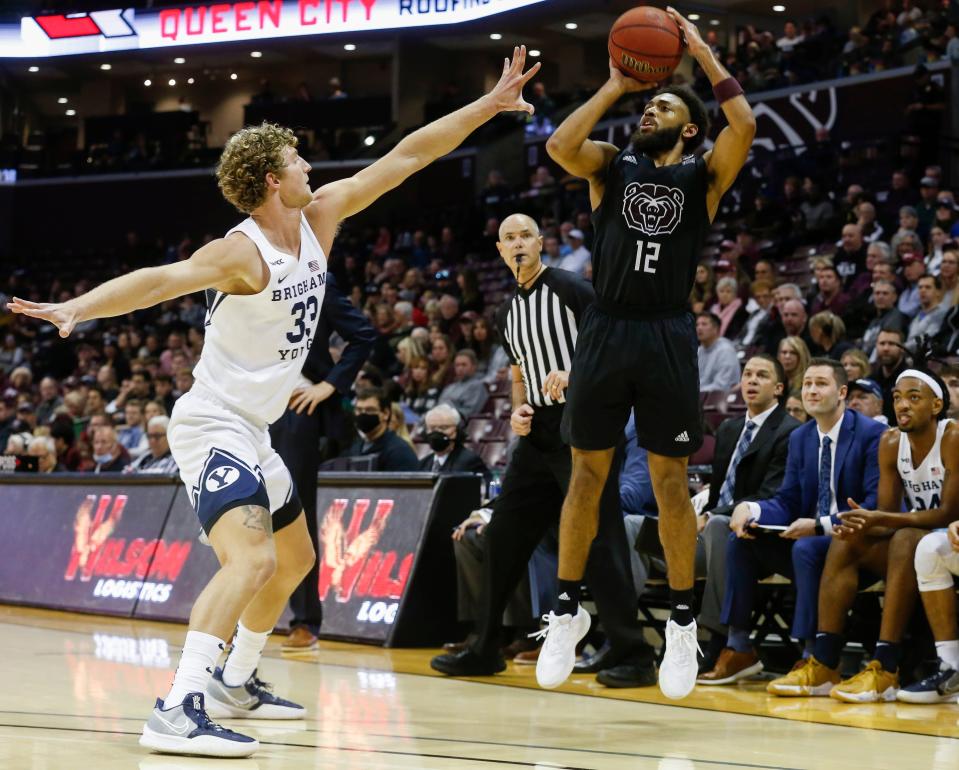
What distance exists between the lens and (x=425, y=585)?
783cm

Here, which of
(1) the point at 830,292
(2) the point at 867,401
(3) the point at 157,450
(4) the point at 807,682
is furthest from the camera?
(1) the point at 830,292

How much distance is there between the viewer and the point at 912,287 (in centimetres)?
1156

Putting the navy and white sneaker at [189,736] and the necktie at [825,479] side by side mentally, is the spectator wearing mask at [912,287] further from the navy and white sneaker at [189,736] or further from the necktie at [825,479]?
the navy and white sneaker at [189,736]

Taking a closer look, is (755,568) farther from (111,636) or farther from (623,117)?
(623,117)

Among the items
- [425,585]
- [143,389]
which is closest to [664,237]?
[425,585]

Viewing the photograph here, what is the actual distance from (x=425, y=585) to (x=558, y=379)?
92.1 inches

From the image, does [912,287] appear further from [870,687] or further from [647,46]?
[647,46]

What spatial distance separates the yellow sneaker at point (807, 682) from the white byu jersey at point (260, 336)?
288cm

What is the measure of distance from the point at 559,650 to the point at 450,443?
3.58m

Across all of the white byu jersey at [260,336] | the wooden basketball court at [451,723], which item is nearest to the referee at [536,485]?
the wooden basketball court at [451,723]

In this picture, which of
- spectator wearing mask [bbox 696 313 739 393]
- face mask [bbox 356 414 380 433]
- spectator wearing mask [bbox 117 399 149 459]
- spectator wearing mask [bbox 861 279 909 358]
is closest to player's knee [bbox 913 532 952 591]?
face mask [bbox 356 414 380 433]

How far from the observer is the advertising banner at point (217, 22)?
1038 inches

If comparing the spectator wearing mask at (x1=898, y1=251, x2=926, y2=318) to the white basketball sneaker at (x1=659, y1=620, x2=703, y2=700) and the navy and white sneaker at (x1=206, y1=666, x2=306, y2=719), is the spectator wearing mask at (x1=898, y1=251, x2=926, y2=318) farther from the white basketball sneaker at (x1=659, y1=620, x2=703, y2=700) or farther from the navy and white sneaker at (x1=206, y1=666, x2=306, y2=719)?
the navy and white sneaker at (x1=206, y1=666, x2=306, y2=719)

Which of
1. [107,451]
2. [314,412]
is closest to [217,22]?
[107,451]
